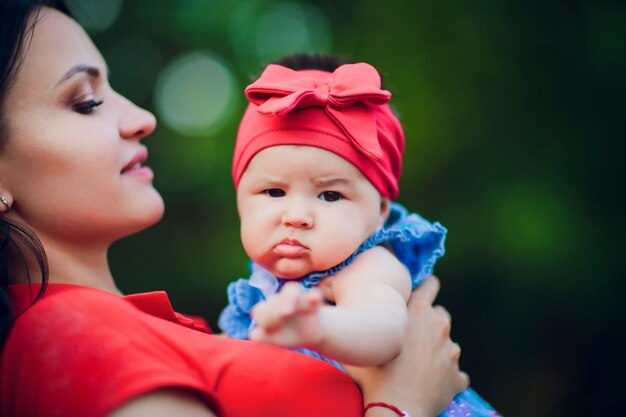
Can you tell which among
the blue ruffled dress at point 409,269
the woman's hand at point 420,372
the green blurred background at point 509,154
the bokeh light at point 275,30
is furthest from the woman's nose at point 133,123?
the bokeh light at point 275,30

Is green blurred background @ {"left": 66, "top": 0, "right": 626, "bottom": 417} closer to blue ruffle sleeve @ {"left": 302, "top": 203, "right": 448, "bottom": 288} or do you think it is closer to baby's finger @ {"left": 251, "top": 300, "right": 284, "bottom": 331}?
blue ruffle sleeve @ {"left": 302, "top": 203, "right": 448, "bottom": 288}

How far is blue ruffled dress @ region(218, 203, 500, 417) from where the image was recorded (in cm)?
171

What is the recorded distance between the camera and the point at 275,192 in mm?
1667

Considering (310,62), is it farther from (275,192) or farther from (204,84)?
(204,84)

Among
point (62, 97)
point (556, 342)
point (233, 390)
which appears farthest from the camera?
point (556, 342)

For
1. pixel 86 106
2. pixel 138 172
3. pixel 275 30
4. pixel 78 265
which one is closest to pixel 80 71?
pixel 86 106

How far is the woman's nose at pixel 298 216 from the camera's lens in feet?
5.12

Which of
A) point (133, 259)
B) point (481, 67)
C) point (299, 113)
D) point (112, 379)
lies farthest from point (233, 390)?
point (133, 259)

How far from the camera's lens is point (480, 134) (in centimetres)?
A: 387

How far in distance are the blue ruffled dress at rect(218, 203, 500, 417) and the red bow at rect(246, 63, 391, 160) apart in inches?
11.8

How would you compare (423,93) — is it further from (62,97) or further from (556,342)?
(62,97)

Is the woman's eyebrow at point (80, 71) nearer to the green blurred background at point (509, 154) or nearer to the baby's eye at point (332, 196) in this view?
the baby's eye at point (332, 196)

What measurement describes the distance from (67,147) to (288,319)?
0.98 metres

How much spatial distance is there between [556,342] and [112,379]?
10.7ft
